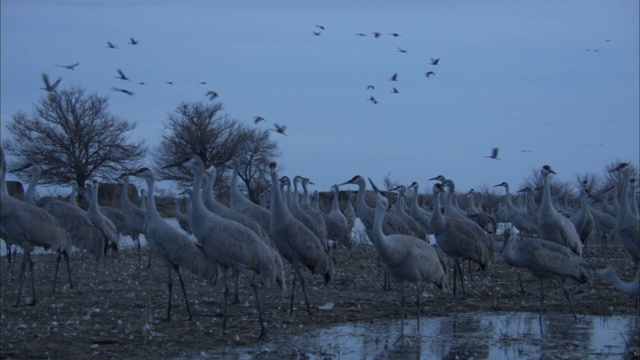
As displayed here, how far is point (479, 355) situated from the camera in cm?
774

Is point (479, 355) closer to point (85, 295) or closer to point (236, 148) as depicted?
point (85, 295)

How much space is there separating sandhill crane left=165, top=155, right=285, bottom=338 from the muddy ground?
23.9 inches

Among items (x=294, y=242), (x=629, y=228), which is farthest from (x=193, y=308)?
(x=629, y=228)

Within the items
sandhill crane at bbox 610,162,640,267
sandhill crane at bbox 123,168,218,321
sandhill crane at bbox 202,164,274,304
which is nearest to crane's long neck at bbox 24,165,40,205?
sandhill crane at bbox 202,164,274,304

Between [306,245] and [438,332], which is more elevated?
[306,245]

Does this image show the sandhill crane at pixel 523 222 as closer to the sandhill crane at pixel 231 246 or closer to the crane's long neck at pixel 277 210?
the crane's long neck at pixel 277 210

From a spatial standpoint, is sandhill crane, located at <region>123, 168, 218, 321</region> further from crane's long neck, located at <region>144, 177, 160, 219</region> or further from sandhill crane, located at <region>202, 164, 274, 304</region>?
sandhill crane, located at <region>202, 164, 274, 304</region>

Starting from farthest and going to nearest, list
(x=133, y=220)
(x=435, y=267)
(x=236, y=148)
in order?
1. (x=236, y=148)
2. (x=133, y=220)
3. (x=435, y=267)

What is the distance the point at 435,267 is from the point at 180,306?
10.5 ft

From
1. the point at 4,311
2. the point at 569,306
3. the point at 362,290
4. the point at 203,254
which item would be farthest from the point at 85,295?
the point at 569,306

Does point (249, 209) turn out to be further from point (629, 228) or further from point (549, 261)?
point (629, 228)

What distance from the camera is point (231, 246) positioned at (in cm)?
868

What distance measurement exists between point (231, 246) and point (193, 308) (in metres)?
1.68

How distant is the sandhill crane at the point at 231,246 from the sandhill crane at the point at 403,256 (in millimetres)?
1214
